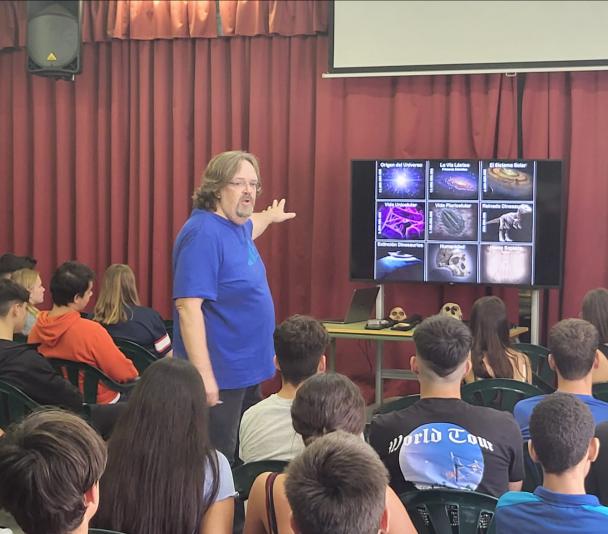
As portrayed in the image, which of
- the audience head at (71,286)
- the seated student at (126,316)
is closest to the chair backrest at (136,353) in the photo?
the seated student at (126,316)

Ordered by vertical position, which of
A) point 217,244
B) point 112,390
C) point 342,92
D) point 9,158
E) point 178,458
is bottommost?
point 112,390

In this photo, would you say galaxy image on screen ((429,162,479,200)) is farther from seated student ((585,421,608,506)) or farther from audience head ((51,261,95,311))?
seated student ((585,421,608,506))

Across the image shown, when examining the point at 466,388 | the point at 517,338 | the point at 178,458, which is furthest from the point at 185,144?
the point at 178,458

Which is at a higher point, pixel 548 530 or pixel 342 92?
pixel 342 92

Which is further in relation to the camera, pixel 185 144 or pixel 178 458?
pixel 185 144

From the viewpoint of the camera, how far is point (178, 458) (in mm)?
1892

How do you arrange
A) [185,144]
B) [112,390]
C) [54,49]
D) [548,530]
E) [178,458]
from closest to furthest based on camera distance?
[548,530], [178,458], [112,390], [54,49], [185,144]

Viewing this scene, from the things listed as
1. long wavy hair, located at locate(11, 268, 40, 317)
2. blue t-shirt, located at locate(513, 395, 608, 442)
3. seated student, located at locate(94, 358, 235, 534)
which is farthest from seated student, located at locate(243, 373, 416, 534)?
long wavy hair, located at locate(11, 268, 40, 317)

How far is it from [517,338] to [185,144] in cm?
257

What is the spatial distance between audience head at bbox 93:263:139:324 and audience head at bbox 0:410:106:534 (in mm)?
2873

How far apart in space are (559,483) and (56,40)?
15.2ft

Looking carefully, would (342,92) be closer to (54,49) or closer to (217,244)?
(54,49)

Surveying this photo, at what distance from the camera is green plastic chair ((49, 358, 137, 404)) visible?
3531 mm

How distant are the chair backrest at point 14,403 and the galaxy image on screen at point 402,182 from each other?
269 cm
